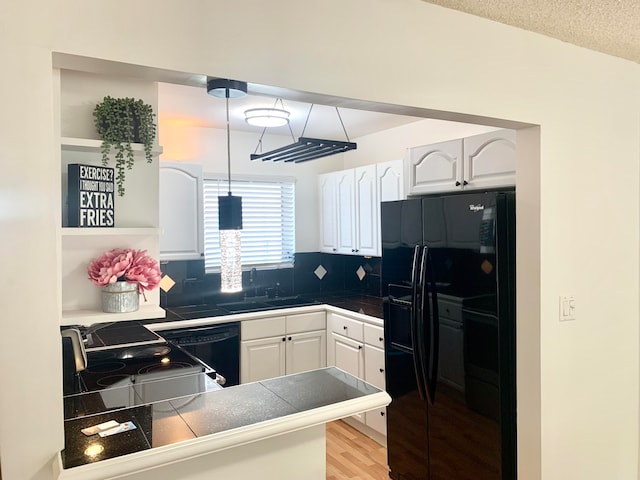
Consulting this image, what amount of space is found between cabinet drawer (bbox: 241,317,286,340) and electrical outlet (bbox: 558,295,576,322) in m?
2.24

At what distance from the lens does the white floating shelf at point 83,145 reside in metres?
1.63

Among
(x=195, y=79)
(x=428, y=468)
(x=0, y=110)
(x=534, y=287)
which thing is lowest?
(x=428, y=468)

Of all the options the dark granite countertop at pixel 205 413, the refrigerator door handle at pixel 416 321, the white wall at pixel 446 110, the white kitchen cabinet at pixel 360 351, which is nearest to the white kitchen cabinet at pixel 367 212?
the white kitchen cabinet at pixel 360 351

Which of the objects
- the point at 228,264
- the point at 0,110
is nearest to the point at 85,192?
the point at 0,110

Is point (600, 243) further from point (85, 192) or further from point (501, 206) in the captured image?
point (85, 192)

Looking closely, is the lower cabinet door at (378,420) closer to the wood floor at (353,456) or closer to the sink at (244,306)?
the wood floor at (353,456)

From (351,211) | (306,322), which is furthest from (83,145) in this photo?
(351,211)

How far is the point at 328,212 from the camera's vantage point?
4566 millimetres

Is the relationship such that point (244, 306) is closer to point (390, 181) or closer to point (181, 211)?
point (181, 211)

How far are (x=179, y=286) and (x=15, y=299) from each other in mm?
3006

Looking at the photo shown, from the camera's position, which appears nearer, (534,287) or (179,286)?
(534,287)

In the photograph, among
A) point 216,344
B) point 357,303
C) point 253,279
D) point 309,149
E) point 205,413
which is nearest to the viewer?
point 205,413

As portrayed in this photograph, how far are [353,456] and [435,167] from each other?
205cm

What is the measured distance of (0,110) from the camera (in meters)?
1.08
